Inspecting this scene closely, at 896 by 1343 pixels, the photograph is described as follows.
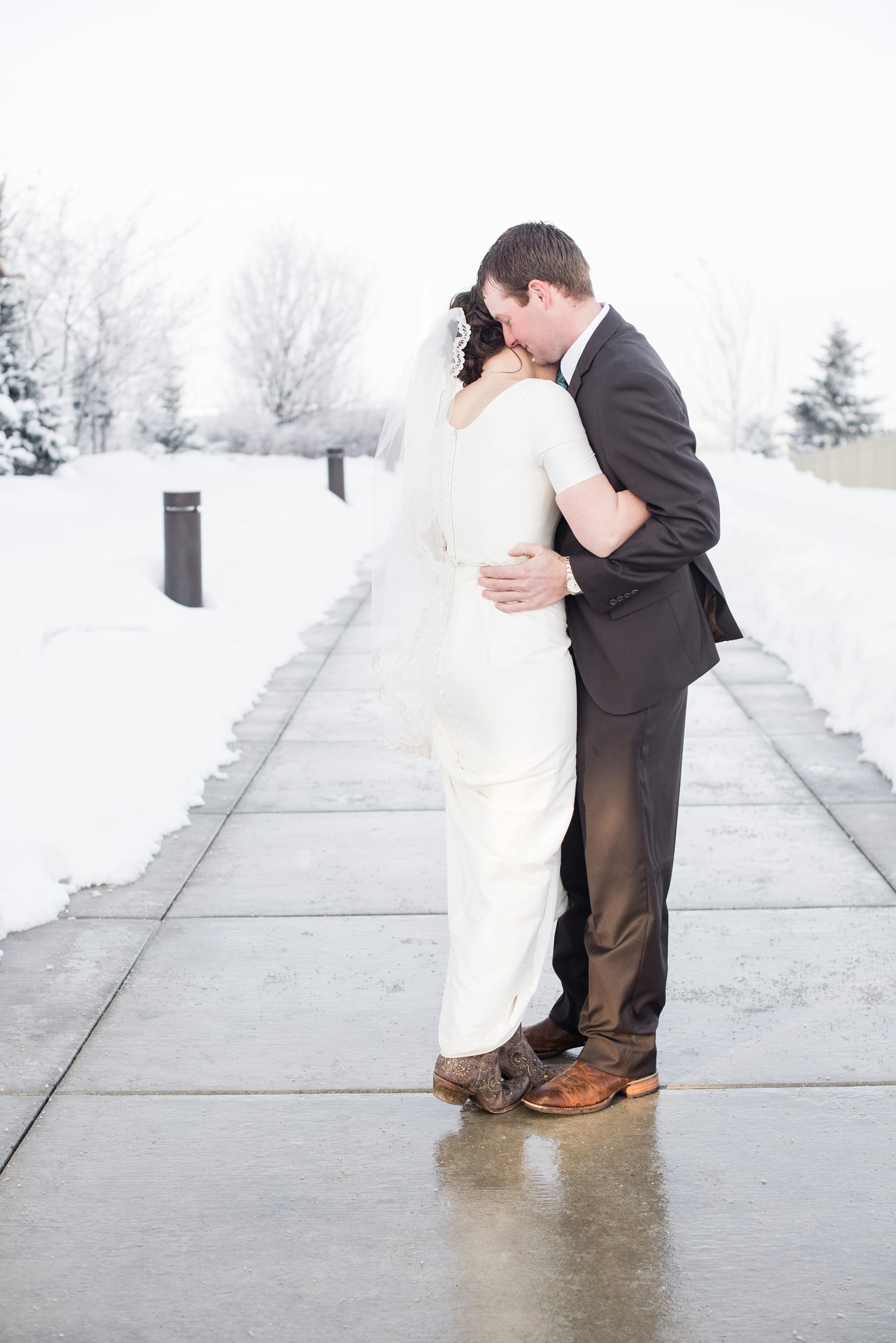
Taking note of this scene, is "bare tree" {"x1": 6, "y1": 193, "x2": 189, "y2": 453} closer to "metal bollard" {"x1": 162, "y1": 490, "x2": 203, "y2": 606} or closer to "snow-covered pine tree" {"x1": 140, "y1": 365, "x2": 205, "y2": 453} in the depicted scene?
"snow-covered pine tree" {"x1": 140, "y1": 365, "x2": 205, "y2": 453}

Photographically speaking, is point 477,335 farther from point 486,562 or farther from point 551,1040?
point 551,1040

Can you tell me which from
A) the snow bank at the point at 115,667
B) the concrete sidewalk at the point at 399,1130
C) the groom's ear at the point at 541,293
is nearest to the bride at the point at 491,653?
the groom's ear at the point at 541,293

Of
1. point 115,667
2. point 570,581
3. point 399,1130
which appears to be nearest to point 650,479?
point 570,581

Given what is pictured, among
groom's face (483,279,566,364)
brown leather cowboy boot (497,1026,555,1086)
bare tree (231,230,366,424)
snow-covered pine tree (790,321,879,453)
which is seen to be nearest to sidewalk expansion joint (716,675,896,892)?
brown leather cowboy boot (497,1026,555,1086)

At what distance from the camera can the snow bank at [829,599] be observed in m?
6.67

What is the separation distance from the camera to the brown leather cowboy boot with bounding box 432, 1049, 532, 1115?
2.97 metres

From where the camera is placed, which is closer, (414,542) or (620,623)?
(620,623)

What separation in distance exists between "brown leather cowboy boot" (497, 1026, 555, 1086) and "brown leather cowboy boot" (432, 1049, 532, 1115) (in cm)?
6

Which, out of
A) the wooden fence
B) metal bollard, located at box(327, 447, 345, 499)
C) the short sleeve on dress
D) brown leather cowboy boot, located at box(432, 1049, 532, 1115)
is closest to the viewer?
the short sleeve on dress

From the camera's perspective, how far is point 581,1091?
3.04 m

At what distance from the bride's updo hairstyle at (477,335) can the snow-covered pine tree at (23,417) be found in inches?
570

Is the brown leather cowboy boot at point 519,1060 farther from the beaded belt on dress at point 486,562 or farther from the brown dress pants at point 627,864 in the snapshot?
the beaded belt on dress at point 486,562

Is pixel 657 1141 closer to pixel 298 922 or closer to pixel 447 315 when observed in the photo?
pixel 298 922

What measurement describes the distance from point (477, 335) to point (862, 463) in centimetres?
2451
